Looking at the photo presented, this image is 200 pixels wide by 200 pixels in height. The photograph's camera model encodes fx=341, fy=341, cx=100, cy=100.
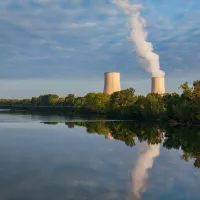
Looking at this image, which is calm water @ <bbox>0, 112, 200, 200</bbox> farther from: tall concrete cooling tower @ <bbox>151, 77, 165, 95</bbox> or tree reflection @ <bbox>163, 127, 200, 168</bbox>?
tall concrete cooling tower @ <bbox>151, 77, 165, 95</bbox>

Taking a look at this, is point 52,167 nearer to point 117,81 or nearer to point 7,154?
point 7,154

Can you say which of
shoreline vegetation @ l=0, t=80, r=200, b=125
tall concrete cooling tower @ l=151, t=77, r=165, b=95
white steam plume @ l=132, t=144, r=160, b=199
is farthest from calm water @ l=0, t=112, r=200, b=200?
tall concrete cooling tower @ l=151, t=77, r=165, b=95

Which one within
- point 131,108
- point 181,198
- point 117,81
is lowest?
point 181,198

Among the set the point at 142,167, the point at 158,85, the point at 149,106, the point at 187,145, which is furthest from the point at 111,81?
the point at 142,167

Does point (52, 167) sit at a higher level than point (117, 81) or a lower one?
lower

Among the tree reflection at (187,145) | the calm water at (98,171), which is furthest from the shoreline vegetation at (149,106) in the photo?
the calm water at (98,171)

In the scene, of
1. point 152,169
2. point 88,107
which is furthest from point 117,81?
point 152,169

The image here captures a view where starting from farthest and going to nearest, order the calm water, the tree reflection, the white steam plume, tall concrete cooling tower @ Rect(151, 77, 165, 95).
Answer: tall concrete cooling tower @ Rect(151, 77, 165, 95) → the tree reflection → the white steam plume → the calm water

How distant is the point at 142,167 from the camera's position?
15.6 m

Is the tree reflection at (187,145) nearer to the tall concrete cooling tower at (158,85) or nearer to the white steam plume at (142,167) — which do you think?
the white steam plume at (142,167)

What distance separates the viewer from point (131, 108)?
174 ft

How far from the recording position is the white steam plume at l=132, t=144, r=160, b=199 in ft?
38.1

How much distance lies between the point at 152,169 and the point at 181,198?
4367mm

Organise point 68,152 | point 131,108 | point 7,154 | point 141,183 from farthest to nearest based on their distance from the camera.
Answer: point 131,108, point 68,152, point 7,154, point 141,183
